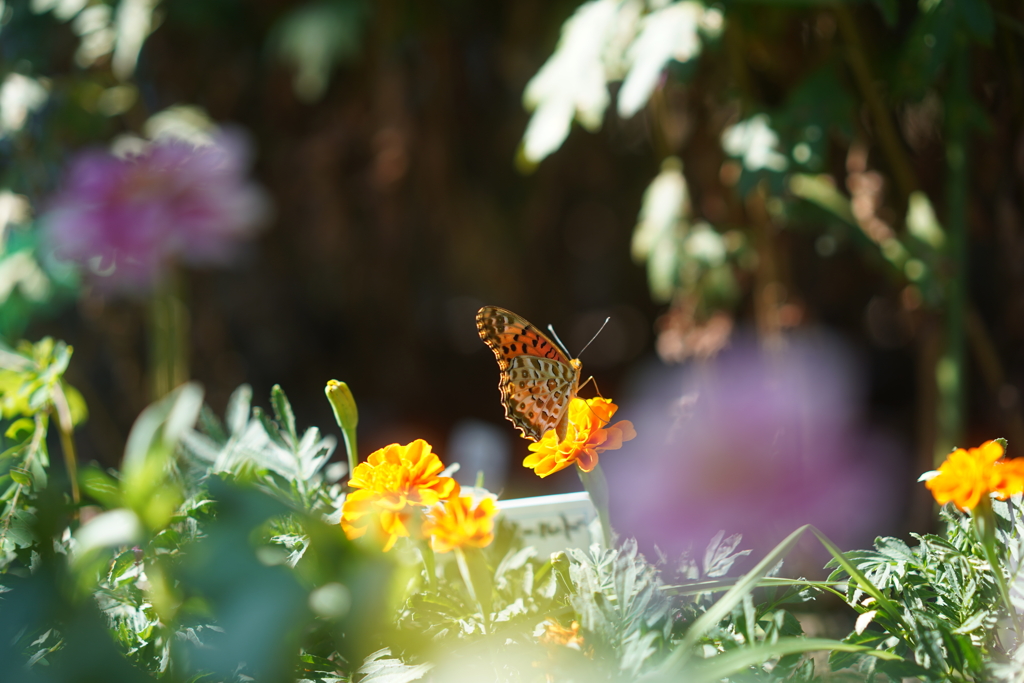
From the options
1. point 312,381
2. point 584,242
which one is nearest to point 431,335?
point 312,381

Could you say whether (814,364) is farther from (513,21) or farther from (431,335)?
(431,335)

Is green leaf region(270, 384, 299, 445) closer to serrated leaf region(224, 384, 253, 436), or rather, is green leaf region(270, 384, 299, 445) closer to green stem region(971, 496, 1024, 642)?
serrated leaf region(224, 384, 253, 436)

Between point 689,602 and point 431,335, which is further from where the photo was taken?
point 431,335

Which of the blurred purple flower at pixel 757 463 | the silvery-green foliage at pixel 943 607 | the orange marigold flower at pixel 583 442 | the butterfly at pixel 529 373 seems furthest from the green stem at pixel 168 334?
the silvery-green foliage at pixel 943 607

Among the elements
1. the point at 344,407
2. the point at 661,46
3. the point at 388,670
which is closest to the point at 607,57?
the point at 661,46

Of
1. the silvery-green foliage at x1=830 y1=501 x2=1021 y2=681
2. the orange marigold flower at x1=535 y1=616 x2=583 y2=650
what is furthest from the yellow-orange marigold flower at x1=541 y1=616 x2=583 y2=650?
the silvery-green foliage at x1=830 y1=501 x2=1021 y2=681
